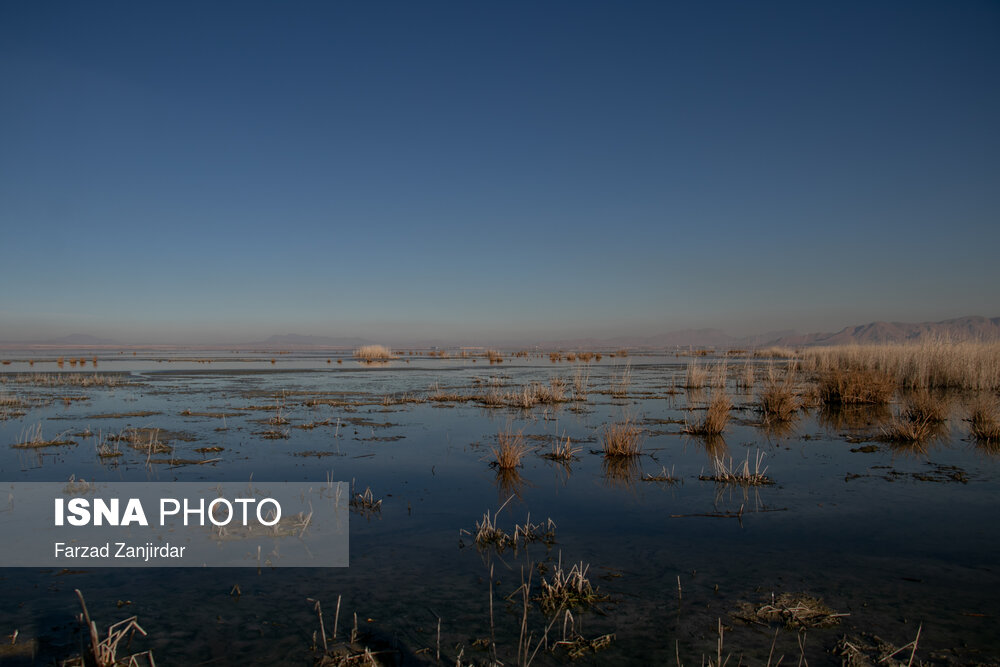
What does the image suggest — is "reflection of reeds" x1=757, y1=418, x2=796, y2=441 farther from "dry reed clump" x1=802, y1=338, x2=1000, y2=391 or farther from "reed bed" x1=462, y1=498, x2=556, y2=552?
"dry reed clump" x1=802, y1=338, x2=1000, y2=391

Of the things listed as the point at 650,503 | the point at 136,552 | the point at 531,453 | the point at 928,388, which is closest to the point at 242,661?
the point at 136,552

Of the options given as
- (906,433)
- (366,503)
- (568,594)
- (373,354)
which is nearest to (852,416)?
(906,433)

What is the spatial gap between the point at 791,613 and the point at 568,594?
5.01ft

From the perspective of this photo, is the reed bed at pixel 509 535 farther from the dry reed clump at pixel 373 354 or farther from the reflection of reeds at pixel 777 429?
the dry reed clump at pixel 373 354

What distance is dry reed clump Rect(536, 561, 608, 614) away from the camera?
4.17 metres

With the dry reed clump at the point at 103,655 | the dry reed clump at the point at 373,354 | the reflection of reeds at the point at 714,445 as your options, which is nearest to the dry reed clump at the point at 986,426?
the reflection of reeds at the point at 714,445

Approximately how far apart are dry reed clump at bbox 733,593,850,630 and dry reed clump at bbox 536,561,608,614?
0.99 m

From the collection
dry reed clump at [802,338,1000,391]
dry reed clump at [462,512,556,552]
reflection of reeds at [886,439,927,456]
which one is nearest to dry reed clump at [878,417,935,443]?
reflection of reeds at [886,439,927,456]

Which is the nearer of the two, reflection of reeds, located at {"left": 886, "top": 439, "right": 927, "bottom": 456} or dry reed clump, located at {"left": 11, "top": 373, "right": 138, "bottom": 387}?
reflection of reeds, located at {"left": 886, "top": 439, "right": 927, "bottom": 456}

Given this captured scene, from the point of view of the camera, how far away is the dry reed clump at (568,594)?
4168 millimetres

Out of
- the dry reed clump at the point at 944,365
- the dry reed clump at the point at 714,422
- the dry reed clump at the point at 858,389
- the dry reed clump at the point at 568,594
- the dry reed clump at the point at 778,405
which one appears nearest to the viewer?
the dry reed clump at the point at 568,594

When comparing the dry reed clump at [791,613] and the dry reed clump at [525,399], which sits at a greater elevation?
the dry reed clump at [525,399]

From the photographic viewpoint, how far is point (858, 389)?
16344 millimetres

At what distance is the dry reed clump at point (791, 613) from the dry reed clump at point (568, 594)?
99 cm
